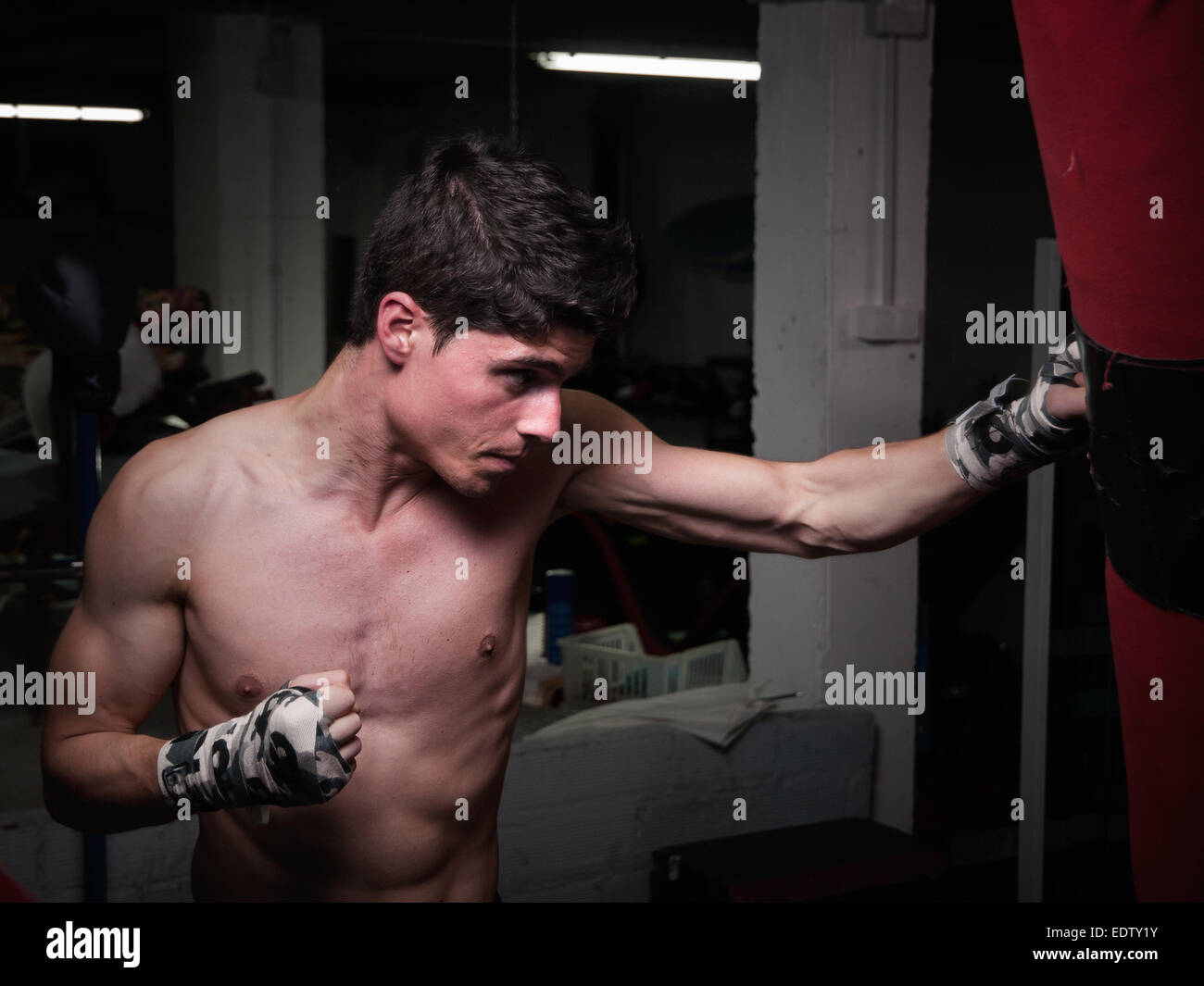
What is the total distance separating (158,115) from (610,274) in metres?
3.68

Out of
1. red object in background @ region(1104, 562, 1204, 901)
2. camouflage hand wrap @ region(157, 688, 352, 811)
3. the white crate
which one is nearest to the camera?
red object in background @ region(1104, 562, 1204, 901)

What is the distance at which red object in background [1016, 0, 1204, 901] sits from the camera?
1022 millimetres

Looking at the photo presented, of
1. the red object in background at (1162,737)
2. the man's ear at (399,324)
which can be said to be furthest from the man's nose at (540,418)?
the red object in background at (1162,737)

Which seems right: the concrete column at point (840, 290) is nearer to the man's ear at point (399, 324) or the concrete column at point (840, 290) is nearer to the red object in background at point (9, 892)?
the man's ear at point (399, 324)

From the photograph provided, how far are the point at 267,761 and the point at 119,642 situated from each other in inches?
12.6

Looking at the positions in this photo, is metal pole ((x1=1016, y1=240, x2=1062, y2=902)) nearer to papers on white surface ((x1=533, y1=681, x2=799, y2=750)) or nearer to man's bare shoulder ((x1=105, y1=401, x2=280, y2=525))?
papers on white surface ((x1=533, y1=681, x2=799, y2=750))

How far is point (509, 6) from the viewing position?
4.54 meters

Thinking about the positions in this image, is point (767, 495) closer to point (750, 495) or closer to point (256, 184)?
point (750, 495)

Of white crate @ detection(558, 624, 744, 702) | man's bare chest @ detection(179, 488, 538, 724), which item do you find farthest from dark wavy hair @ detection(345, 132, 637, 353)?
white crate @ detection(558, 624, 744, 702)

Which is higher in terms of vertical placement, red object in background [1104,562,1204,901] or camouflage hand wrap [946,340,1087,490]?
camouflage hand wrap [946,340,1087,490]

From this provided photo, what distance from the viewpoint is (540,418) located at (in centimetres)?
146

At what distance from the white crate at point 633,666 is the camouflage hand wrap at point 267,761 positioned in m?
2.15

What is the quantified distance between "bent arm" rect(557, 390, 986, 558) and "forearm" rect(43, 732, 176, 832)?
0.67m
